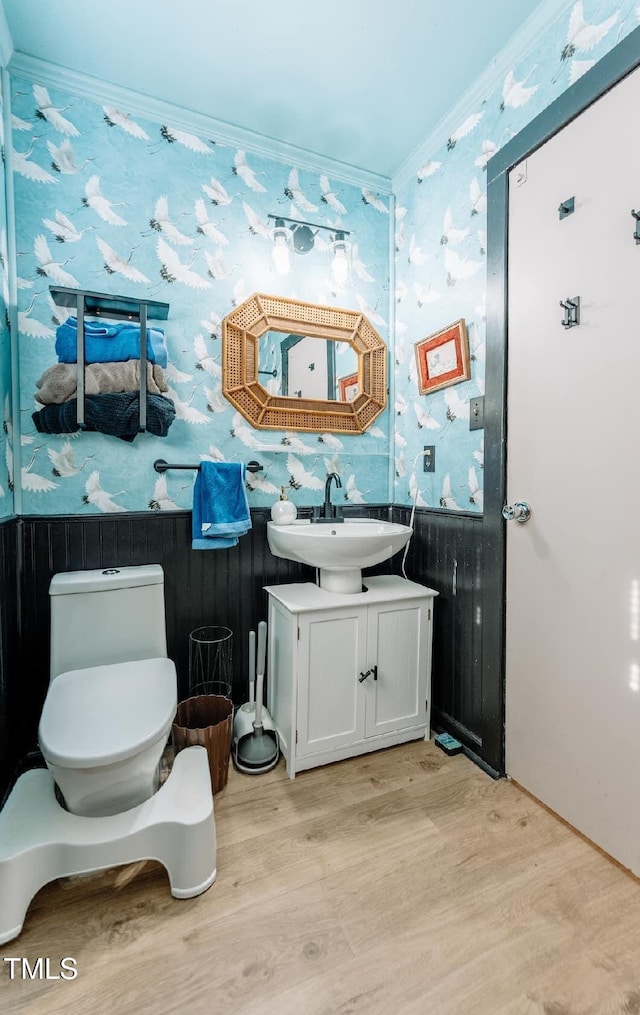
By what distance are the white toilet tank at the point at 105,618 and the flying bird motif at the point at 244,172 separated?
1.68m

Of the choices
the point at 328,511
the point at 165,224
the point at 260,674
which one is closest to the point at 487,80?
the point at 165,224

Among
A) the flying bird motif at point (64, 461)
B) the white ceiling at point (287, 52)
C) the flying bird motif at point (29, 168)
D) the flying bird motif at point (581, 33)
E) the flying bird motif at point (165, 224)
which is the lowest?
the flying bird motif at point (64, 461)

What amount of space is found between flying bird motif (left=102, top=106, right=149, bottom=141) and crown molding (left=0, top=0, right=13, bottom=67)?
30 centimetres

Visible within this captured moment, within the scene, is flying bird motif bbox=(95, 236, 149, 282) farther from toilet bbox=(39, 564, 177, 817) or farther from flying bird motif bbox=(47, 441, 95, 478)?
toilet bbox=(39, 564, 177, 817)

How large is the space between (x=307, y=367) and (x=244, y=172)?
33.4 inches

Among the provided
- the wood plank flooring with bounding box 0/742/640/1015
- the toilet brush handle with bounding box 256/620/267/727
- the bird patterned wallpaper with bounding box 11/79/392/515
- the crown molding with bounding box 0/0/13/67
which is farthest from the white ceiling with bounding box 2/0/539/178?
the wood plank flooring with bounding box 0/742/640/1015

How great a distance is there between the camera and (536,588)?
1467 mm

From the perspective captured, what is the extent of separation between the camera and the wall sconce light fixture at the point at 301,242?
192cm

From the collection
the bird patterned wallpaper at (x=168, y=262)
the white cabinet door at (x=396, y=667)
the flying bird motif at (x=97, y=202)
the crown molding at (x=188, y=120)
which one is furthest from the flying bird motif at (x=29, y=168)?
the white cabinet door at (x=396, y=667)

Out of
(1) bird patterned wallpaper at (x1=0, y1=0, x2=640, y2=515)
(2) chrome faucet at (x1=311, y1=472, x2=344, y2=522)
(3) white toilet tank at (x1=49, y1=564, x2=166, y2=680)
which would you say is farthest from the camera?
(2) chrome faucet at (x1=311, y1=472, x2=344, y2=522)

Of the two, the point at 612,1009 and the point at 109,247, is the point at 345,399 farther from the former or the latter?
the point at 612,1009

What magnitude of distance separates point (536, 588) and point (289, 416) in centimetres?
122

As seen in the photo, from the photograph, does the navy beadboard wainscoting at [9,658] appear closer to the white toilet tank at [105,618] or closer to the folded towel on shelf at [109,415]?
the white toilet tank at [105,618]

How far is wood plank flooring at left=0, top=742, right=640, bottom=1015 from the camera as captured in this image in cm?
93
